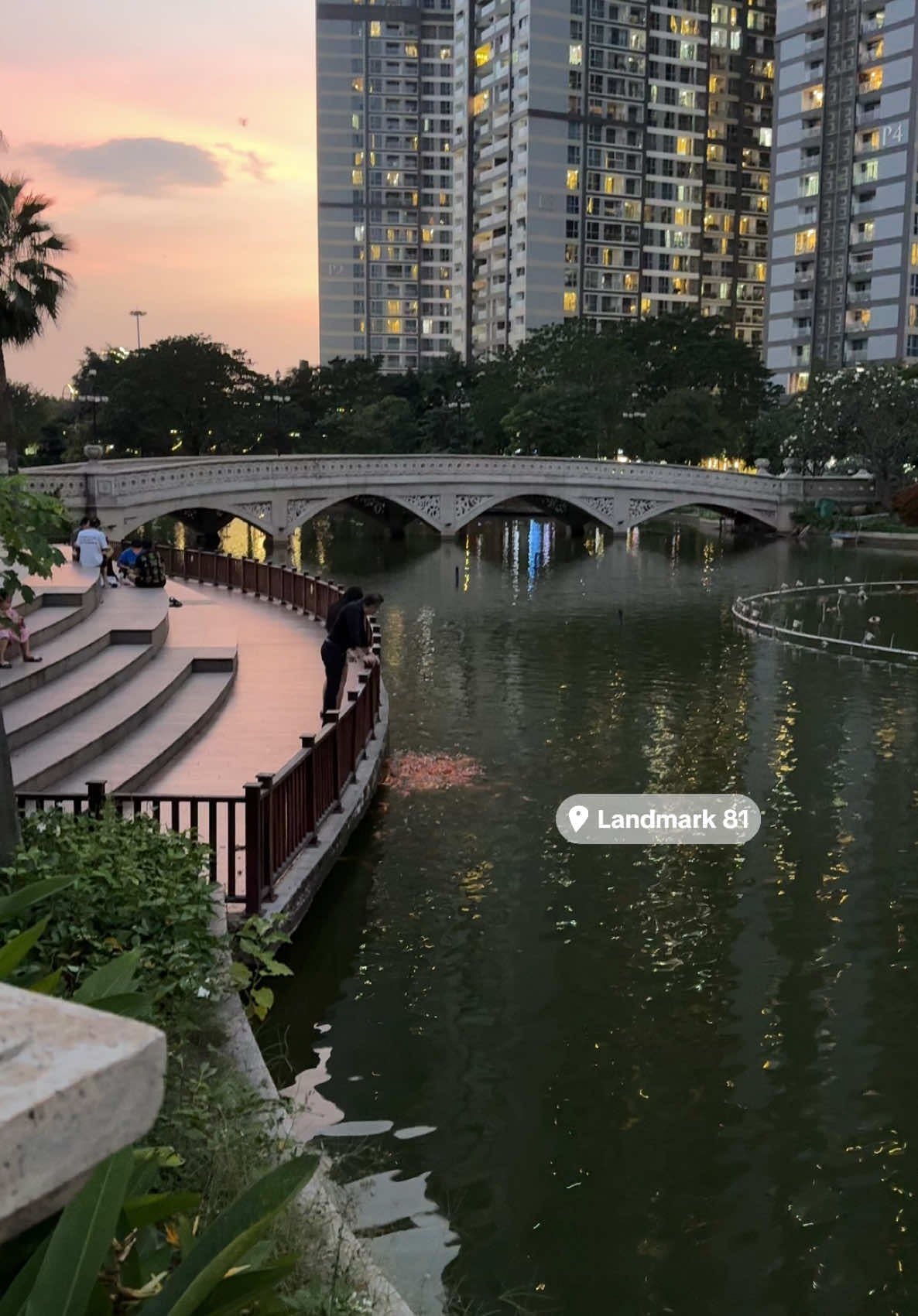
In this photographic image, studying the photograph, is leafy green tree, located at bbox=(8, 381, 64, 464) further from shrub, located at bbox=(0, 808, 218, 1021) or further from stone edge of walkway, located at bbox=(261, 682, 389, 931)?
shrub, located at bbox=(0, 808, 218, 1021)

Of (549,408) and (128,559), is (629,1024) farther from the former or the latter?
(549,408)

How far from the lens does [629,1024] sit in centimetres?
924

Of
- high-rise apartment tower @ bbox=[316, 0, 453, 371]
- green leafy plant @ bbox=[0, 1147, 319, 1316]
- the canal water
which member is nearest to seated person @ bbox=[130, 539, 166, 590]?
the canal water

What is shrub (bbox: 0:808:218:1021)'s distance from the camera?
6750mm

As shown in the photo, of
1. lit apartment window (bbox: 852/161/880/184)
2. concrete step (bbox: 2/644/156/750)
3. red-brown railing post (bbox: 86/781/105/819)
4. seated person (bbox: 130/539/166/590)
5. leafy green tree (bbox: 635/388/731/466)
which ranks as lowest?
concrete step (bbox: 2/644/156/750)

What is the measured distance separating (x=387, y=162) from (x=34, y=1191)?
160 meters

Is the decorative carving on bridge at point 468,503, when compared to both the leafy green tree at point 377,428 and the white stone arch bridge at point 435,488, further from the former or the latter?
the leafy green tree at point 377,428

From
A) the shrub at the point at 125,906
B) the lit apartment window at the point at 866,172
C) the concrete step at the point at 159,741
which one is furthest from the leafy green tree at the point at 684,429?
the shrub at the point at 125,906

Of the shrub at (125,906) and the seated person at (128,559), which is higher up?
the seated person at (128,559)

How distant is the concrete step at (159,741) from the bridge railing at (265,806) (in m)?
0.25

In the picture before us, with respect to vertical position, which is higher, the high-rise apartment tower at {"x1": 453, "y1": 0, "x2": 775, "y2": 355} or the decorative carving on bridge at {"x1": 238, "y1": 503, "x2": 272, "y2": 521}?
the high-rise apartment tower at {"x1": 453, "y1": 0, "x2": 775, "y2": 355}

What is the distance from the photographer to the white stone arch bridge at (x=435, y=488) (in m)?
45.3

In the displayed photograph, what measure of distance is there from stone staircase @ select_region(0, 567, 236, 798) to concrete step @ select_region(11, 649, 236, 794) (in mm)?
16

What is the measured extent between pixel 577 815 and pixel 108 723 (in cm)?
573
